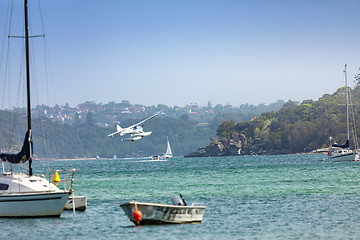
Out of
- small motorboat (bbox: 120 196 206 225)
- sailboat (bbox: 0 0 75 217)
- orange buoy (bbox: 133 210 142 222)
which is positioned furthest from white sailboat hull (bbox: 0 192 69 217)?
orange buoy (bbox: 133 210 142 222)

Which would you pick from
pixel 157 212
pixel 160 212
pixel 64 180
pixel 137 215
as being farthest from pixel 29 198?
pixel 160 212

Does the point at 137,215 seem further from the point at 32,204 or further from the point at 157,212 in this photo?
the point at 32,204

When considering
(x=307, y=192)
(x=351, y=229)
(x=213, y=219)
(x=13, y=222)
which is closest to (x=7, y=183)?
(x=13, y=222)

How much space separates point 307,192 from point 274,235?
25282 millimetres

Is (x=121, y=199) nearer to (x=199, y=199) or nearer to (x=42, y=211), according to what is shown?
(x=199, y=199)

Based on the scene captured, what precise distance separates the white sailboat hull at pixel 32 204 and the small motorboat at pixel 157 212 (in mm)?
4919

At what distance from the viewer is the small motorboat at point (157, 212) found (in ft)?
114

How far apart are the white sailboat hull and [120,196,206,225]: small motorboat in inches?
194

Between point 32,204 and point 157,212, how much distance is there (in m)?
7.87

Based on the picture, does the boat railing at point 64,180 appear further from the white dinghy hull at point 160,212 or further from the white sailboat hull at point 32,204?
the white dinghy hull at point 160,212

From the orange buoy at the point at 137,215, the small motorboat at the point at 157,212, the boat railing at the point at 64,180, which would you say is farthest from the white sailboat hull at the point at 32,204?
the orange buoy at the point at 137,215

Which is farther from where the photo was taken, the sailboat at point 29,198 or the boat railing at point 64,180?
the boat railing at point 64,180

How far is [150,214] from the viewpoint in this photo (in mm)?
34969

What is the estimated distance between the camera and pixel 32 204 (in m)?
37.9
